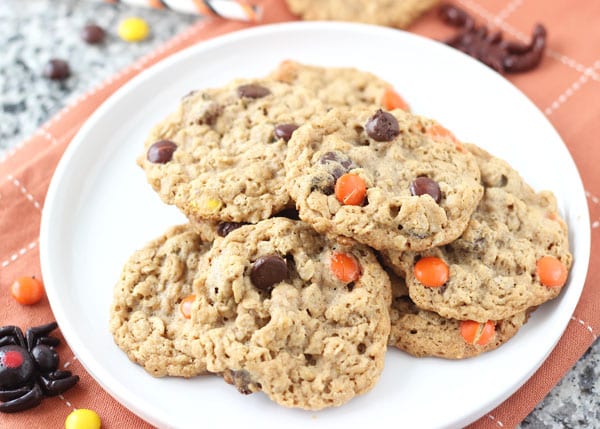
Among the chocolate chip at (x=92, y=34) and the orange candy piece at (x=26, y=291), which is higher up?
the chocolate chip at (x=92, y=34)

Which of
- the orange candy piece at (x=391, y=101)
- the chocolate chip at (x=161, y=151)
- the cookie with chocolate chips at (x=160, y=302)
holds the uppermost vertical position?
the orange candy piece at (x=391, y=101)

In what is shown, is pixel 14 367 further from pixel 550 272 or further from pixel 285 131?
pixel 550 272

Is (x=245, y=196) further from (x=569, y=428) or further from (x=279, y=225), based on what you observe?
(x=569, y=428)

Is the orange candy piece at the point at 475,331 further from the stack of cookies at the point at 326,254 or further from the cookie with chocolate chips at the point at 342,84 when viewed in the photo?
the cookie with chocolate chips at the point at 342,84

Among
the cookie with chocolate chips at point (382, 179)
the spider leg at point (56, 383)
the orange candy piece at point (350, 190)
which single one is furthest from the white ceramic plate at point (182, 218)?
Answer: the orange candy piece at point (350, 190)

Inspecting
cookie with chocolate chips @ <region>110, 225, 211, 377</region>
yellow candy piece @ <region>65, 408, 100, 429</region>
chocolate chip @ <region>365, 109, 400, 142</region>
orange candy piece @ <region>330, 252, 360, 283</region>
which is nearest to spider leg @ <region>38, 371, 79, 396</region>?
yellow candy piece @ <region>65, 408, 100, 429</region>

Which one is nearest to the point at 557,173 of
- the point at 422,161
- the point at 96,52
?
the point at 422,161
